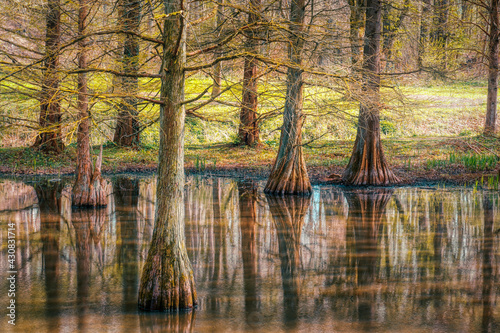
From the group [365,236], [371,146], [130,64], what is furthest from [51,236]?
[371,146]

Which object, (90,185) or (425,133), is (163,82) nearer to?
(90,185)

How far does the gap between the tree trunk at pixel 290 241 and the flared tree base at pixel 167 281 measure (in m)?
1.47

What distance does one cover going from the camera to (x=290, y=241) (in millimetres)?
11117

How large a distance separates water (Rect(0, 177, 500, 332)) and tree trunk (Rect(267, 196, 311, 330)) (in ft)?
0.10

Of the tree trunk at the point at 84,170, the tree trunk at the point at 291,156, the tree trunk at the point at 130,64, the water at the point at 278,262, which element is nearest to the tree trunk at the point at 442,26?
the tree trunk at the point at 291,156

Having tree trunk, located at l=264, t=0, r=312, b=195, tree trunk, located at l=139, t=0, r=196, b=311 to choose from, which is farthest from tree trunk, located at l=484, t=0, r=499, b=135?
tree trunk, located at l=139, t=0, r=196, b=311

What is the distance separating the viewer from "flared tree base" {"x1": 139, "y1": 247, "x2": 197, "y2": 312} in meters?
6.95

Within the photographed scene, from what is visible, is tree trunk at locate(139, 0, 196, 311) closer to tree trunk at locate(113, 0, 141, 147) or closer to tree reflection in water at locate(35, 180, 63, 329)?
tree trunk at locate(113, 0, 141, 147)

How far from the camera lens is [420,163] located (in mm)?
19297

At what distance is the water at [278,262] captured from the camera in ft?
23.4

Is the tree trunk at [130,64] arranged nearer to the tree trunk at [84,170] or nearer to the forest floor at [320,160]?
the tree trunk at [84,170]

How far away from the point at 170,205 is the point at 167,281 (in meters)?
1.00

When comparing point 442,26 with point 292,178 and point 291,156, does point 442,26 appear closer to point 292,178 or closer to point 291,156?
point 291,156

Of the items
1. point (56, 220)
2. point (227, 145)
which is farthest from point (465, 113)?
point (56, 220)
